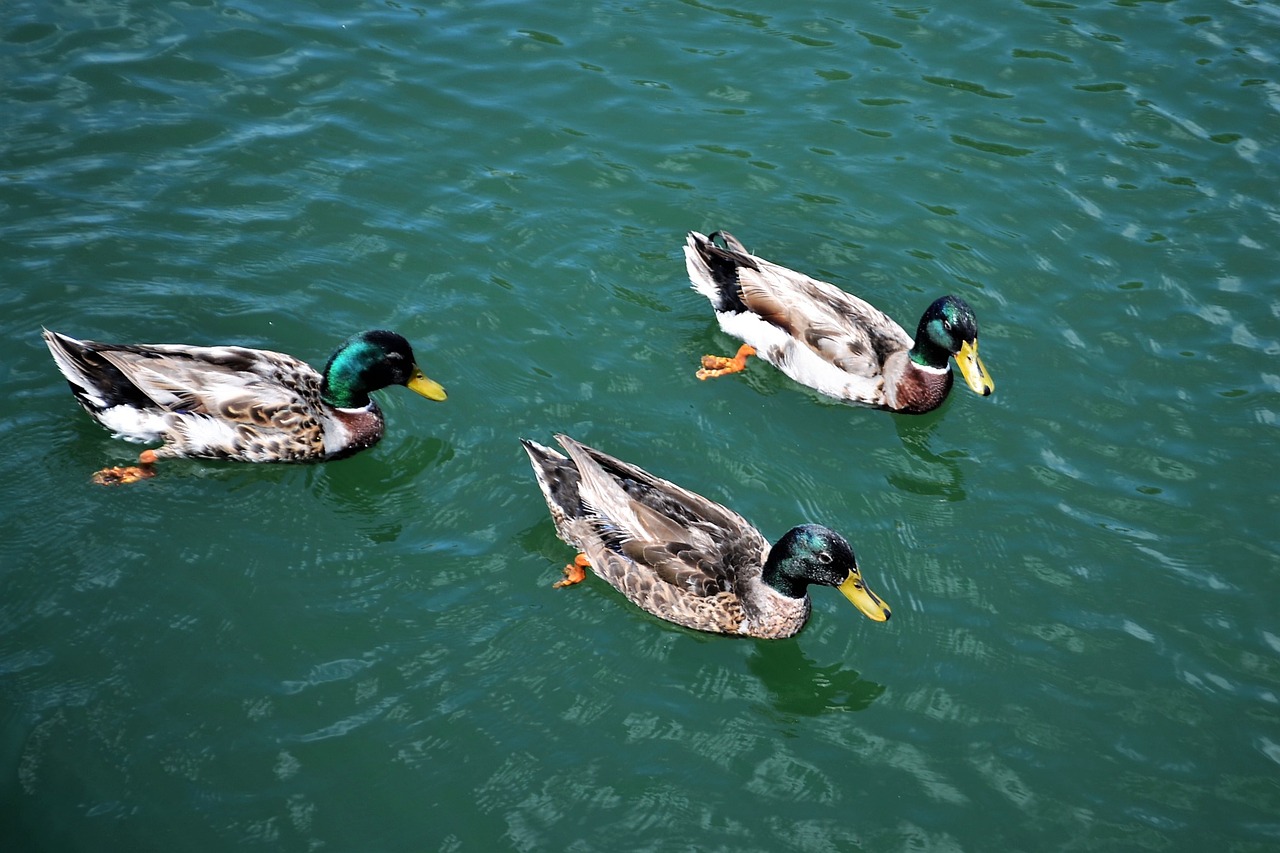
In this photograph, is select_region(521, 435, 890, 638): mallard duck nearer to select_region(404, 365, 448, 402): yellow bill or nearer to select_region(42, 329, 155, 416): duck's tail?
select_region(404, 365, 448, 402): yellow bill

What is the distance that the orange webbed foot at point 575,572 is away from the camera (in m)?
7.63

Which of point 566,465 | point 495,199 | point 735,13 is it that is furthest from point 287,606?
point 735,13

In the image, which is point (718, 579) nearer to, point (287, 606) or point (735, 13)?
point (287, 606)

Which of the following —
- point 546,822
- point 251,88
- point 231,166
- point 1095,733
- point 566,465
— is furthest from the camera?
point 251,88

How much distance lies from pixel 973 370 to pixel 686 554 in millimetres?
3018

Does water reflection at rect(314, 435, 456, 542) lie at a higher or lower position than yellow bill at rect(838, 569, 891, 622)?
lower

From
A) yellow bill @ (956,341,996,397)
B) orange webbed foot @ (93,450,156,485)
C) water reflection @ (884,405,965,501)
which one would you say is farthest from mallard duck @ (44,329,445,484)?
yellow bill @ (956,341,996,397)

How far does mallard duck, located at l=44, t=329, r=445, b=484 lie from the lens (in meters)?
8.03

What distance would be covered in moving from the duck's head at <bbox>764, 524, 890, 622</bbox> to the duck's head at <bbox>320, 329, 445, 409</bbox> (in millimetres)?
3035

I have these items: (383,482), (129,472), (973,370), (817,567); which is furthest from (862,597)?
(129,472)

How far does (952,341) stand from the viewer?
9047 mm

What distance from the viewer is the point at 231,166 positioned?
10.3m

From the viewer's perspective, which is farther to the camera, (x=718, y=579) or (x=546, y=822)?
(x=718, y=579)

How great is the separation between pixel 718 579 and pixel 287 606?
273cm
